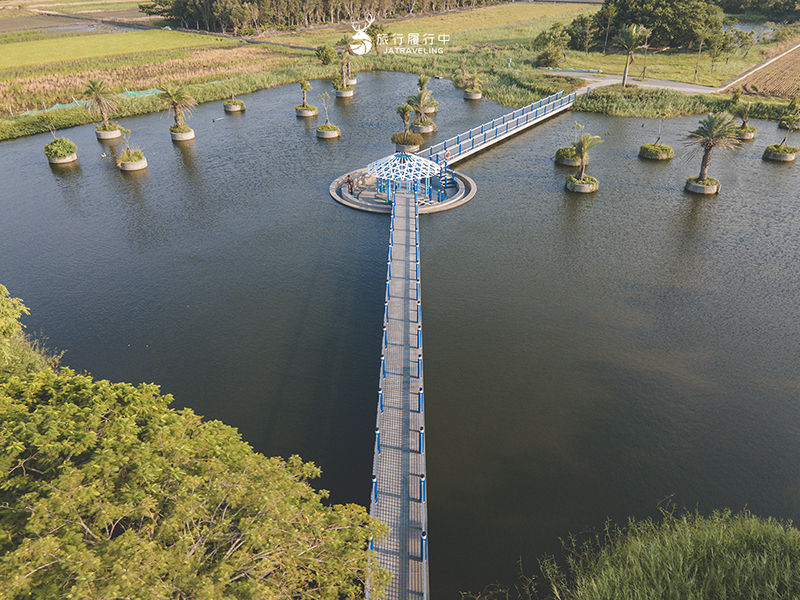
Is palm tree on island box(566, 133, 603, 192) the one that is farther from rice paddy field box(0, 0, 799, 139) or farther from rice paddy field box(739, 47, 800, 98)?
rice paddy field box(739, 47, 800, 98)

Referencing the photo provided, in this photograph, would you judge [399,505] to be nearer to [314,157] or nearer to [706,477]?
[706,477]

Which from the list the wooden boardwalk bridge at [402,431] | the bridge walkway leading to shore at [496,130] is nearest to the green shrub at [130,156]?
the bridge walkway leading to shore at [496,130]

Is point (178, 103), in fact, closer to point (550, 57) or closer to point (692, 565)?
point (692, 565)

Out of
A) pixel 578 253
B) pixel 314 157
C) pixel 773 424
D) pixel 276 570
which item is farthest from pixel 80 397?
pixel 314 157

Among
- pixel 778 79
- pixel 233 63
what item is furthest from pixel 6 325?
pixel 778 79

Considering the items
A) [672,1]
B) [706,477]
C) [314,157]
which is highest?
[672,1]

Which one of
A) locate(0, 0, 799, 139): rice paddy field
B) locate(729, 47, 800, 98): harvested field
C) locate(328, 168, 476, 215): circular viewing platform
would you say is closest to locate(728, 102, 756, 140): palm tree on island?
locate(729, 47, 800, 98): harvested field

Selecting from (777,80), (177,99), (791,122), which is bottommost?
(791,122)
